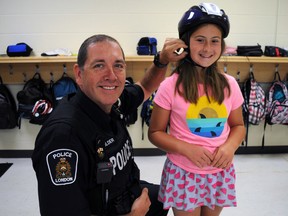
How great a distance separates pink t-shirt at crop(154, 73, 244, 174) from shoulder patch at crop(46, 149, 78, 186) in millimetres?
551

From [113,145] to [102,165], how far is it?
146 millimetres

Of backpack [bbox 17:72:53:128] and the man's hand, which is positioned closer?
the man's hand

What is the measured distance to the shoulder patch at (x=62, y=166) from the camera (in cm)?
98

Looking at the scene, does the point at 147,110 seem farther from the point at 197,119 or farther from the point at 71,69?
the point at 197,119

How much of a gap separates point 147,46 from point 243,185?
6.45 ft

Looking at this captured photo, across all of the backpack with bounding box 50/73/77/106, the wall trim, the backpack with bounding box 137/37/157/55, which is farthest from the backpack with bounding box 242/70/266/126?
the backpack with bounding box 50/73/77/106

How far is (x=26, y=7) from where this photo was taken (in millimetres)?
3195

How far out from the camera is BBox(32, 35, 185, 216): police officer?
1.00 m

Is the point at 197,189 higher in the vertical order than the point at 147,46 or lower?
lower

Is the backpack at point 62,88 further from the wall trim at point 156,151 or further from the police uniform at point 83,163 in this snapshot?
the police uniform at point 83,163

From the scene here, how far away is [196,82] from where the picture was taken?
4.34 ft

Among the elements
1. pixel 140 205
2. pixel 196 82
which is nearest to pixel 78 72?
pixel 196 82

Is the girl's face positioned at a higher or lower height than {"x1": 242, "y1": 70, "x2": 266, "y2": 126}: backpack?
higher

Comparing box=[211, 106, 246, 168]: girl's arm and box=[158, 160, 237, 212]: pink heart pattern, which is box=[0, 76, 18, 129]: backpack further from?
box=[211, 106, 246, 168]: girl's arm
